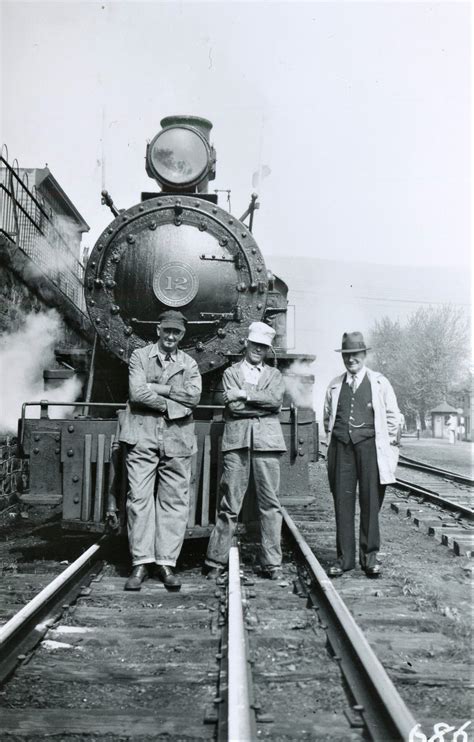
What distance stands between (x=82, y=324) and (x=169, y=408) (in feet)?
21.9

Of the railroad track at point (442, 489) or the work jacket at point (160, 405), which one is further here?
the railroad track at point (442, 489)

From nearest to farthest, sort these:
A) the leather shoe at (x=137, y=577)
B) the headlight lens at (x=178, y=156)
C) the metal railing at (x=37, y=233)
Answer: the leather shoe at (x=137, y=577) < the headlight lens at (x=178, y=156) < the metal railing at (x=37, y=233)

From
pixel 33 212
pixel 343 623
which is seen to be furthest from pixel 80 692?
pixel 33 212

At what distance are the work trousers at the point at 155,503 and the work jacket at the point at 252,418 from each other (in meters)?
0.35

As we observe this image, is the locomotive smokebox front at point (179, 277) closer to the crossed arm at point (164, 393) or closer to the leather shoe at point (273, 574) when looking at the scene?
the crossed arm at point (164, 393)

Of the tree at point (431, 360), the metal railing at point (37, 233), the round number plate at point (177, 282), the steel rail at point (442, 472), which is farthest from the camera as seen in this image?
the tree at point (431, 360)

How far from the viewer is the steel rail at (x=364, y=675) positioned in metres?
2.29

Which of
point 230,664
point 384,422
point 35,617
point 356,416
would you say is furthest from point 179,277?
point 230,664

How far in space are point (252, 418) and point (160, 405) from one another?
0.63 metres

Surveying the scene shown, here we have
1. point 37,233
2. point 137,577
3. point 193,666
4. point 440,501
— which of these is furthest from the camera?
point 37,233

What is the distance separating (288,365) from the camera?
5902 mm

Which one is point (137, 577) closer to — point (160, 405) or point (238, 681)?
point (160, 405)

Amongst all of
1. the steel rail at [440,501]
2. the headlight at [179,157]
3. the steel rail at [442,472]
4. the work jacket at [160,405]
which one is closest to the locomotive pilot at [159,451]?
the work jacket at [160,405]

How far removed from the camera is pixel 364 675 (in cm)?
271
